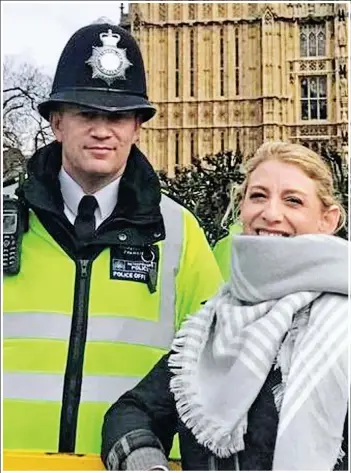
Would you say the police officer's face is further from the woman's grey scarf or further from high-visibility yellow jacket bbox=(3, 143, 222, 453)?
the woman's grey scarf

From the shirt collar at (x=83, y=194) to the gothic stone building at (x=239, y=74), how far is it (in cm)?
20

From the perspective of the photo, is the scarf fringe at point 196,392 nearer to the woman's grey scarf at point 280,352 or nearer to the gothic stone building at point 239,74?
the woman's grey scarf at point 280,352

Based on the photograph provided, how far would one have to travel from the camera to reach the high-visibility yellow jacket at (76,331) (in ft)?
4.44

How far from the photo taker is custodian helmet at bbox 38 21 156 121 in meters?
1.36

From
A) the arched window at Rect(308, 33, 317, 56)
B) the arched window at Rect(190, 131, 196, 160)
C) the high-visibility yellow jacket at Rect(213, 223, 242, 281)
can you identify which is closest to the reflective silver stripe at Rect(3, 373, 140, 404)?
the high-visibility yellow jacket at Rect(213, 223, 242, 281)

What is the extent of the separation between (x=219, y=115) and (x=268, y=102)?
13 centimetres

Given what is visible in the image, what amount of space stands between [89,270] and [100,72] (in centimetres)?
39

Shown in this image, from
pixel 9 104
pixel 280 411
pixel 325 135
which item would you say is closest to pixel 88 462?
pixel 280 411

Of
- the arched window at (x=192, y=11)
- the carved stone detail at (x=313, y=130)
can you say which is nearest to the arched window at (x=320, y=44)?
the carved stone detail at (x=313, y=130)

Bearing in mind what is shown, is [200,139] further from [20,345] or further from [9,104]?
[20,345]

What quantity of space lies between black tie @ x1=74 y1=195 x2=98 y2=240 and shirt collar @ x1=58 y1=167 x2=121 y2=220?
0.5 inches

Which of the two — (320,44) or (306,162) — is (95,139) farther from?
(320,44)

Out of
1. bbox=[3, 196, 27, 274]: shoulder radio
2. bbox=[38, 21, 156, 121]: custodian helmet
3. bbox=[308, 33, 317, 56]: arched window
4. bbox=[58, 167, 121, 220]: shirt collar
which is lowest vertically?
bbox=[3, 196, 27, 274]: shoulder radio

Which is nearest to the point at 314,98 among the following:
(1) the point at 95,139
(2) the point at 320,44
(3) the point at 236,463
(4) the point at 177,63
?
(2) the point at 320,44
